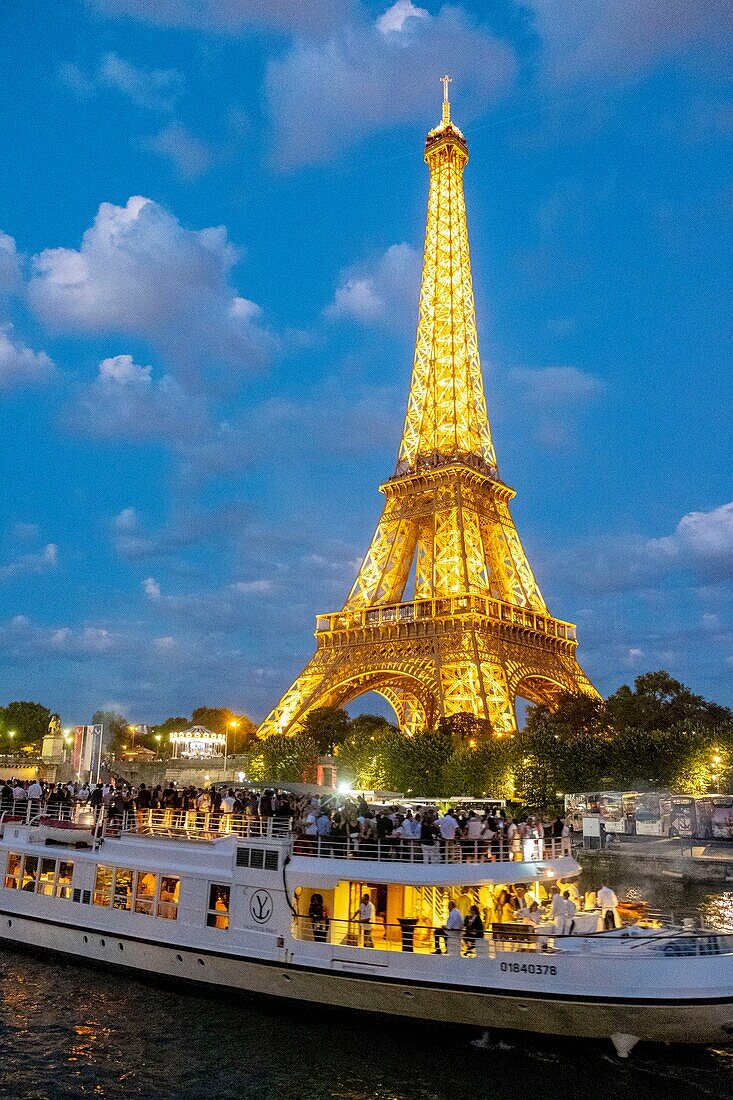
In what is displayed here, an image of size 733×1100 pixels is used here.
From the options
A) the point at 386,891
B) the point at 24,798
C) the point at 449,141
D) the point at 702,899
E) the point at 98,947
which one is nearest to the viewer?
the point at 386,891

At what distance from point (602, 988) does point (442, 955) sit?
2.85m

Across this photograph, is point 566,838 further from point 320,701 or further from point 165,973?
point 320,701

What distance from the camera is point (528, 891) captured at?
17781 mm

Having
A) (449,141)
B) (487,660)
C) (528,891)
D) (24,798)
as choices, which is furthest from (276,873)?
(449,141)

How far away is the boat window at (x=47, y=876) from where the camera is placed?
2153cm

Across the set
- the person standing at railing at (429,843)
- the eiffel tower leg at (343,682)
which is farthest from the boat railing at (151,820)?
the eiffel tower leg at (343,682)

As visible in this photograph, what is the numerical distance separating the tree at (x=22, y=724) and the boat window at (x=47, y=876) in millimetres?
90443

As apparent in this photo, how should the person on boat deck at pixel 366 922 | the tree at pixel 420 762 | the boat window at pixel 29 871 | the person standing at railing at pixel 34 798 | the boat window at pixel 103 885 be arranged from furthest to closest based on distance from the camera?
1. the tree at pixel 420 762
2. the person standing at railing at pixel 34 798
3. the boat window at pixel 29 871
4. the boat window at pixel 103 885
5. the person on boat deck at pixel 366 922

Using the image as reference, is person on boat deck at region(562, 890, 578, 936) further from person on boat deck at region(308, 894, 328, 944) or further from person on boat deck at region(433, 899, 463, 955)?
person on boat deck at region(308, 894, 328, 944)

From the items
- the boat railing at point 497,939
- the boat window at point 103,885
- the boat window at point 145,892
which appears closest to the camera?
the boat railing at point 497,939

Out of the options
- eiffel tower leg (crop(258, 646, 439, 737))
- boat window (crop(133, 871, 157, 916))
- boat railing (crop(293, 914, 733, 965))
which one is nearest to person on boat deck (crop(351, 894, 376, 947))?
boat railing (crop(293, 914, 733, 965))

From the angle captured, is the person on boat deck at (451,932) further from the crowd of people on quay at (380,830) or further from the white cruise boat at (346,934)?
the crowd of people on quay at (380,830)

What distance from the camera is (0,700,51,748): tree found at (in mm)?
105456

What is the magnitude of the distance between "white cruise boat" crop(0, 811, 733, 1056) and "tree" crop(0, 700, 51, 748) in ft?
297
